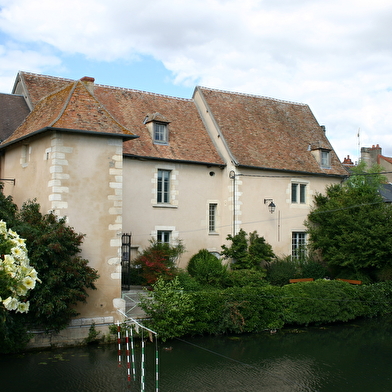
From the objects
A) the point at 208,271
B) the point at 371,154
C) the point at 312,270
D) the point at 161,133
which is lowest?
the point at 312,270

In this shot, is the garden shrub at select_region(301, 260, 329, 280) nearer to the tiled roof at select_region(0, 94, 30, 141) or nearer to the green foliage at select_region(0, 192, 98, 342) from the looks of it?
the green foliage at select_region(0, 192, 98, 342)

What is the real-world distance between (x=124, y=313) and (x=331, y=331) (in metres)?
7.43

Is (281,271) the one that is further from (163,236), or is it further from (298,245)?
(163,236)

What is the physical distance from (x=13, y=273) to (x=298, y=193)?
57.2 feet

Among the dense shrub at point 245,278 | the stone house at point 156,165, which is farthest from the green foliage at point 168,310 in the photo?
the dense shrub at point 245,278

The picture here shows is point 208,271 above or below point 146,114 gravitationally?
below

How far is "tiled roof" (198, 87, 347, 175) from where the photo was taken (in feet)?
70.2

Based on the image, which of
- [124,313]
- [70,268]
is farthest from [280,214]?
[70,268]

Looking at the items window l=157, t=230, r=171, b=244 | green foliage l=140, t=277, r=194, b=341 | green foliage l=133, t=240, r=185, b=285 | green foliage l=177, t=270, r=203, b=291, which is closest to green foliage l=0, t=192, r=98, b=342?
green foliage l=140, t=277, r=194, b=341

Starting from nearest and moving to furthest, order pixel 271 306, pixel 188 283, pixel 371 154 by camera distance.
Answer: pixel 188 283
pixel 271 306
pixel 371 154

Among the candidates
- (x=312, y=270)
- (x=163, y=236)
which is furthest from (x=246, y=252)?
(x=163, y=236)

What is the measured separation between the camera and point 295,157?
22.4 meters

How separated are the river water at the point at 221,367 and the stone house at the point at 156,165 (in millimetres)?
1847

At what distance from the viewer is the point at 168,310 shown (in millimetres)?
14250
